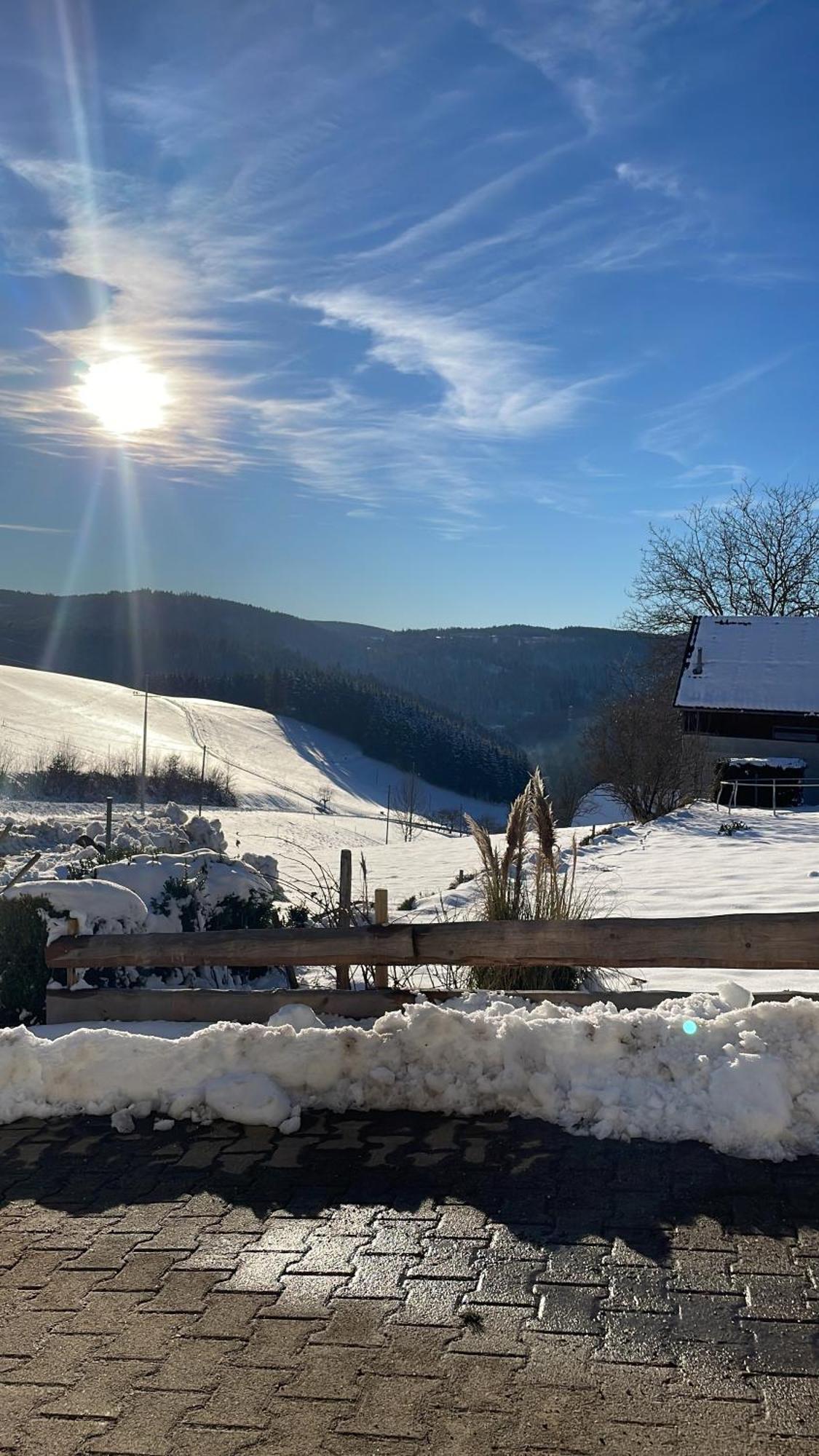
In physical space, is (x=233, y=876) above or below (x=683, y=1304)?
above

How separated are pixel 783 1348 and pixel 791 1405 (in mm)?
249

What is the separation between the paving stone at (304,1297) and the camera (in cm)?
337

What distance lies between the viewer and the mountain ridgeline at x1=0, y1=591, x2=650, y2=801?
101062 mm

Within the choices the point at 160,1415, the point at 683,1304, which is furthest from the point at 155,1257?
the point at 683,1304

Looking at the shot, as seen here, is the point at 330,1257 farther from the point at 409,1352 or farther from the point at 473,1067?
the point at 473,1067

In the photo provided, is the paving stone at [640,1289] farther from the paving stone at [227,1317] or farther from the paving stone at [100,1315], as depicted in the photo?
the paving stone at [100,1315]

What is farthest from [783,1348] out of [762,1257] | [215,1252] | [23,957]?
[23,957]

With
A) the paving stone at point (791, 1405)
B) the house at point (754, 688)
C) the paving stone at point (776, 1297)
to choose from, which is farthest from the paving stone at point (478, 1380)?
the house at point (754, 688)

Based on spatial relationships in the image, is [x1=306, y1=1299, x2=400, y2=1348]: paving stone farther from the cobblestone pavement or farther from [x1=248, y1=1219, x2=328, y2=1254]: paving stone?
[x1=248, y1=1219, x2=328, y2=1254]: paving stone

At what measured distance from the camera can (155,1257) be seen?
12.4ft

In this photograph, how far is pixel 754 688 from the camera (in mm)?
32719

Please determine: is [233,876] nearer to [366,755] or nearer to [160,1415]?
[160,1415]

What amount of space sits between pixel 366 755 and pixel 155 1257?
308ft

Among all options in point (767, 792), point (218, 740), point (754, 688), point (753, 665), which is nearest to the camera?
point (767, 792)
